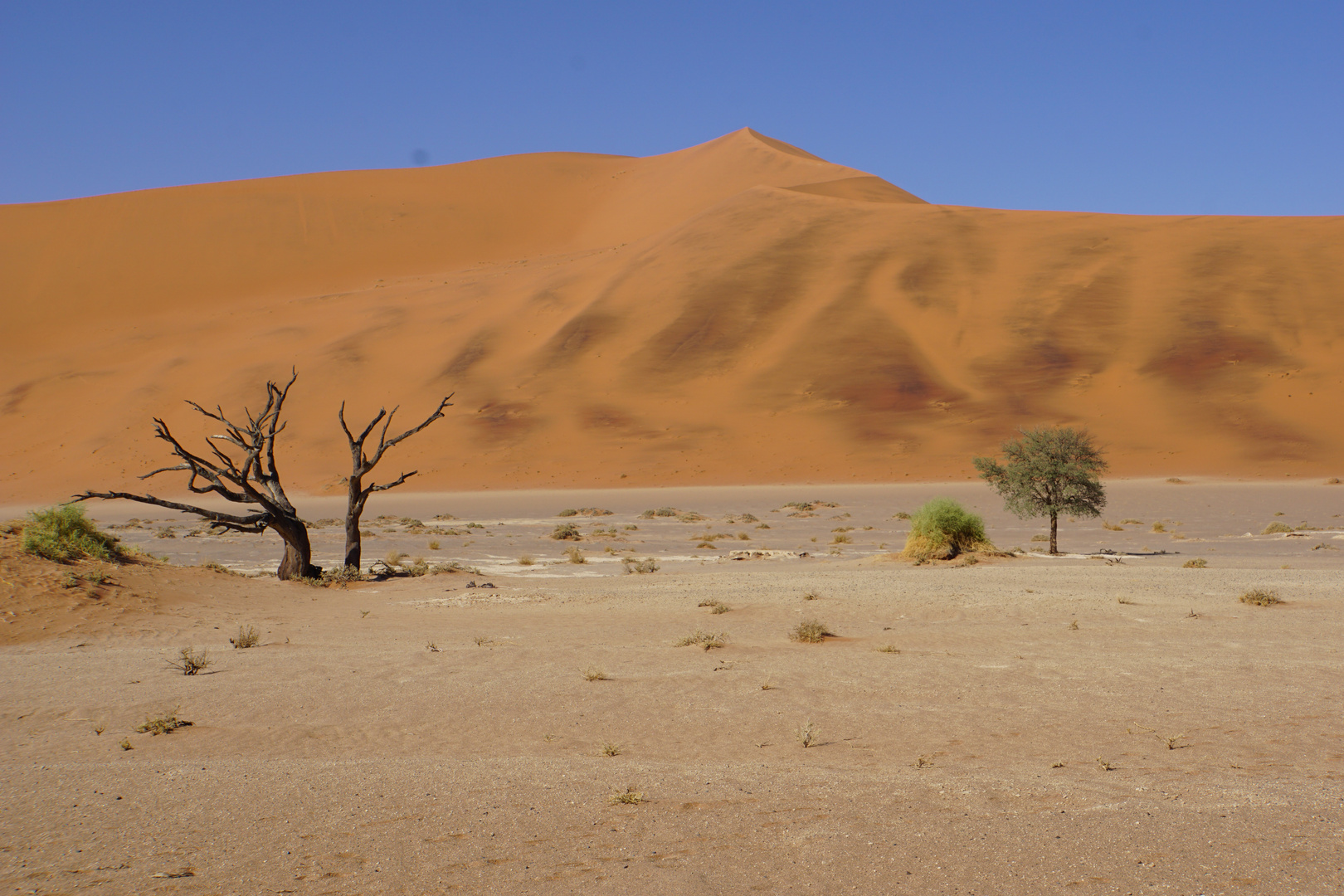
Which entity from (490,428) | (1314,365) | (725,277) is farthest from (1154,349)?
(490,428)

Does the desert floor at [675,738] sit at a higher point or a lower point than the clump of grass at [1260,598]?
lower

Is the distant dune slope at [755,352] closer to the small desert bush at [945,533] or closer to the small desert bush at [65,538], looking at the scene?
the small desert bush at [945,533]

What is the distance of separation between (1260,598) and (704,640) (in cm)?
746

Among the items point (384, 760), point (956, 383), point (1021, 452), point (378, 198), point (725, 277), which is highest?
point (378, 198)

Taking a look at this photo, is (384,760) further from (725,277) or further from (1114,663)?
(725,277)

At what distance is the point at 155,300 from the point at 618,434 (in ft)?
168

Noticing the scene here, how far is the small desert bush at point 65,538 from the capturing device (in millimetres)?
13180

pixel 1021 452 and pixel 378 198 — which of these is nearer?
pixel 1021 452

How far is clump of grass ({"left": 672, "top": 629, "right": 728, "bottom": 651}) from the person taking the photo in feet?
32.7

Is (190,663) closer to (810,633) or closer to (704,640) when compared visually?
(704,640)

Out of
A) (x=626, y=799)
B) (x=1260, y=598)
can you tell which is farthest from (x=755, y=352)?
(x=626, y=799)

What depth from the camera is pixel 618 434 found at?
5247 centimetres

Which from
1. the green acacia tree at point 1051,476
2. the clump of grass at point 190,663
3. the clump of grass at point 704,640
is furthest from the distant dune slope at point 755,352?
the clump of grass at point 190,663

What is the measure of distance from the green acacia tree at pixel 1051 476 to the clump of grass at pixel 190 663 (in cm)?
1615
